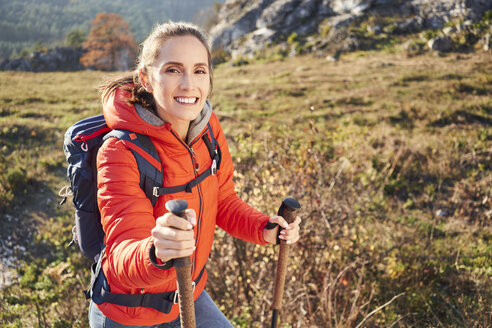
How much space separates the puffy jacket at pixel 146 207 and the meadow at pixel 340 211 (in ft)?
4.64

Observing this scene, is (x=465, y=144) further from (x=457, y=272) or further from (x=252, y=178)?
(x=252, y=178)

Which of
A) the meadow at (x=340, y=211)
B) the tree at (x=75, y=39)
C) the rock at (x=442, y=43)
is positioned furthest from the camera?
the tree at (x=75, y=39)

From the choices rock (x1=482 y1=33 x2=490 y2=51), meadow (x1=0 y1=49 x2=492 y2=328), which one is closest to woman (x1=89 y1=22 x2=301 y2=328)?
meadow (x1=0 y1=49 x2=492 y2=328)

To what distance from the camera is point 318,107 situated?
11.3 m

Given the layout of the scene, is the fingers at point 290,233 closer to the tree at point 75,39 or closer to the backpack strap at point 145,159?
the backpack strap at point 145,159

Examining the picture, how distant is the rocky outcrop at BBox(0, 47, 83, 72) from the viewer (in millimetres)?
31438

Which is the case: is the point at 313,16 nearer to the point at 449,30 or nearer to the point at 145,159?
the point at 449,30

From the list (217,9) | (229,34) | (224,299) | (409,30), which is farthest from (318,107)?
(217,9)

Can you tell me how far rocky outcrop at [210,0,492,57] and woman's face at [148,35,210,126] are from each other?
23765 mm

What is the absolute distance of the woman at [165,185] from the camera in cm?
147

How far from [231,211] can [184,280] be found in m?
0.91

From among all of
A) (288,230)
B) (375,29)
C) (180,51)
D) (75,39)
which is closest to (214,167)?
(288,230)

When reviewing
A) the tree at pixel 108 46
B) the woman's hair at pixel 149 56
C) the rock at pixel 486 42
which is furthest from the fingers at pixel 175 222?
the tree at pixel 108 46

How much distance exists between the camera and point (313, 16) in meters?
30.6
